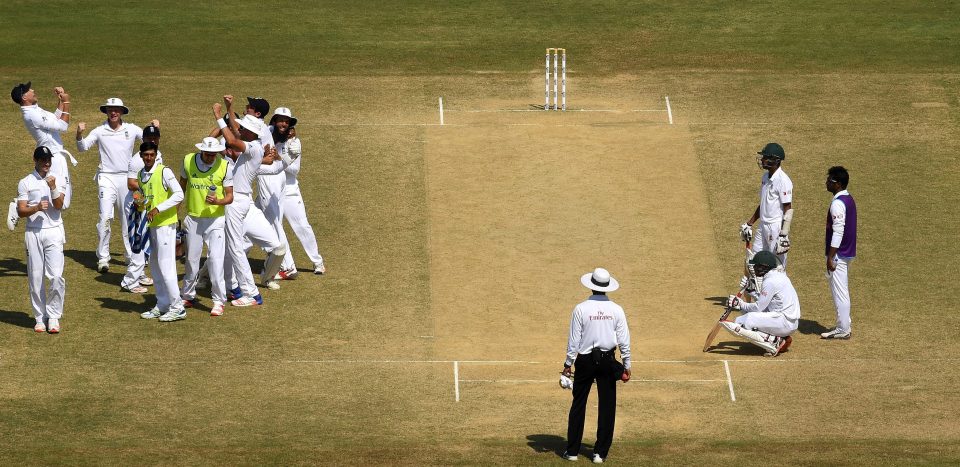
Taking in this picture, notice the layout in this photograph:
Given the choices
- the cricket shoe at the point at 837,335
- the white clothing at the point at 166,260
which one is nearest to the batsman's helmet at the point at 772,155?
the cricket shoe at the point at 837,335

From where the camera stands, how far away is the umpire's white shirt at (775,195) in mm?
21797

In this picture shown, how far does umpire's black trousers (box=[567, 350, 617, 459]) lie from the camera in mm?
17109

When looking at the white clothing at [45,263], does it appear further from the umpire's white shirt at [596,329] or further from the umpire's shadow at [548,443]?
the umpire's white shirt at [596,329]

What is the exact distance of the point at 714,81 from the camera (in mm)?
30781

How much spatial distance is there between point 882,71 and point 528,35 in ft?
24.9

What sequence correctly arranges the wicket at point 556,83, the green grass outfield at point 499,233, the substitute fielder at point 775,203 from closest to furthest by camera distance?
1. the green grass outfield at point 499,233
2. the substitute fielder at point 775,203
3. the wicket at point 556,83

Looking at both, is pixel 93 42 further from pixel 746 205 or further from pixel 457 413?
pixel 457 413

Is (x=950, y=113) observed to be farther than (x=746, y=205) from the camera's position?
Yes

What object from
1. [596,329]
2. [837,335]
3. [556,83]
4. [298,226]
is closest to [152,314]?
[298,226]

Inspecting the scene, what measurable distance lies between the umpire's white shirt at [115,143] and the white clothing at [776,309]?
939 centimetres

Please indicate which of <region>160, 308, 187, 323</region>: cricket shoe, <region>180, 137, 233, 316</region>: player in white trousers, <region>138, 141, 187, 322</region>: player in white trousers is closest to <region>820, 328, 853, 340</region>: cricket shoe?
<region>180, 137, 233, 316</region>: player in white trousers

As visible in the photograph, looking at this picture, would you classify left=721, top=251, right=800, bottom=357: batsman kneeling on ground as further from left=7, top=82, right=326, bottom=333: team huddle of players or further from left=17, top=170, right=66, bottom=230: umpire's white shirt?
left=17, top=170, right=66, bottom=230: umpire's white shirt

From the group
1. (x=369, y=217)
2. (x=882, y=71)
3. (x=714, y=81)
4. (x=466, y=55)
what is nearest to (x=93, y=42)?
(x=466, y=55)

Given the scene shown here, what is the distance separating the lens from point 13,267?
76.1 ft
